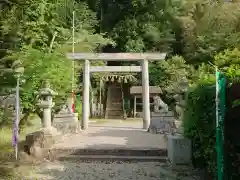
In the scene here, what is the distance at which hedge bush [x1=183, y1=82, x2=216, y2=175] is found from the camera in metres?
4.92

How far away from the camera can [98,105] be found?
24.7 metres

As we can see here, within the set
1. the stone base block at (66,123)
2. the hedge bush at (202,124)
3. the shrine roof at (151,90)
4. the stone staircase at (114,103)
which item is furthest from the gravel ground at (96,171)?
the stone staircase at (114,103)

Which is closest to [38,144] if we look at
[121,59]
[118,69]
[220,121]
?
[220,121]

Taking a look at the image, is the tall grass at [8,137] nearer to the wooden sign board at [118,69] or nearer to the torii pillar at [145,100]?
the wooden sign board at [118,69]

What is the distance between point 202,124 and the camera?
18.4 feet

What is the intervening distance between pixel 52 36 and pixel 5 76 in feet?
31.7

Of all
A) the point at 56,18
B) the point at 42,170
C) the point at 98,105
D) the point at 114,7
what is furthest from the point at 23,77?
the point at 114,7

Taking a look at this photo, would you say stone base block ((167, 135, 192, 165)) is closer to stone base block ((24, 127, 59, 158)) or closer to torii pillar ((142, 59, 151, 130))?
stone base block ((24, 127, 59, 158))

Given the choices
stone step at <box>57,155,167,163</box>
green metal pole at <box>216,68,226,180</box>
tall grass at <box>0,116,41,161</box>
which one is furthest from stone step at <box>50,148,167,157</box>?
green metal pole at <box>216,68,226,180</box>

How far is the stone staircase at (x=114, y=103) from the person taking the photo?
24312 millimetres

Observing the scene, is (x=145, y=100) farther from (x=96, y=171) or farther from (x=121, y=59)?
(x=96, y=171)

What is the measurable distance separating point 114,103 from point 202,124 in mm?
19434

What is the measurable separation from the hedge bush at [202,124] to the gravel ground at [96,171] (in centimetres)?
93

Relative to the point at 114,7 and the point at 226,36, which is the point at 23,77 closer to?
the point at 226,36
